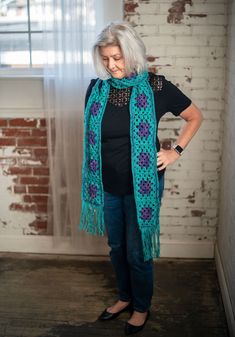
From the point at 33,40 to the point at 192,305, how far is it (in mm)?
1979

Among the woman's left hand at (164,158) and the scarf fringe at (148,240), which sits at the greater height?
the woman's left hand at (164,158)

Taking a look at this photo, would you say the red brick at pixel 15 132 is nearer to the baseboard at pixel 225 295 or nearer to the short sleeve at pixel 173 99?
the short sleeve at pixel 173 99

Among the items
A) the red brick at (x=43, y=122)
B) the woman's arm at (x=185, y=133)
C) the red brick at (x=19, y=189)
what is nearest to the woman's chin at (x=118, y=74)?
the woman's arm at (x=185, y=133)

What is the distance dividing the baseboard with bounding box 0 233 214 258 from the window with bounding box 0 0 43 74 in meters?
1.21

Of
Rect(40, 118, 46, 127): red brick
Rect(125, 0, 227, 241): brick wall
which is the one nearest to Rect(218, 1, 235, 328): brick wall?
Rect(125, 0, 227, 241): brick wall

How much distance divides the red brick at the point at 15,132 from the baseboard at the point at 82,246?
29.2 inches

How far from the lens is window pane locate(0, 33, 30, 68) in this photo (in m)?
3.06

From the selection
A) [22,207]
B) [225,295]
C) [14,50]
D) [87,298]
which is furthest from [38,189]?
[225,295]

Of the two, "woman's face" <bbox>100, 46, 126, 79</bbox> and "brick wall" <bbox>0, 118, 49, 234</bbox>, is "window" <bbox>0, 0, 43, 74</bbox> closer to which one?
"brick wall" <bbox>0, 118, 49, 234</bbox>

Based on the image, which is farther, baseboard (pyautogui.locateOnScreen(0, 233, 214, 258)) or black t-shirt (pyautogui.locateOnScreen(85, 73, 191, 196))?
baseboard (pyautogui.locateOnScreen(0, 233, 214, 258))

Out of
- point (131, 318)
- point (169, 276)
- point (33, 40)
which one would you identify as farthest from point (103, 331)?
point (33, 40)

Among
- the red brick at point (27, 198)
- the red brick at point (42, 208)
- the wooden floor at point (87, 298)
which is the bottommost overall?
the wooden floor at point (87, 298)

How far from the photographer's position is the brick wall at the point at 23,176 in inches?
122

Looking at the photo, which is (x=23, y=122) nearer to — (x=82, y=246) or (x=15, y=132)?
(x=15, y=132)
